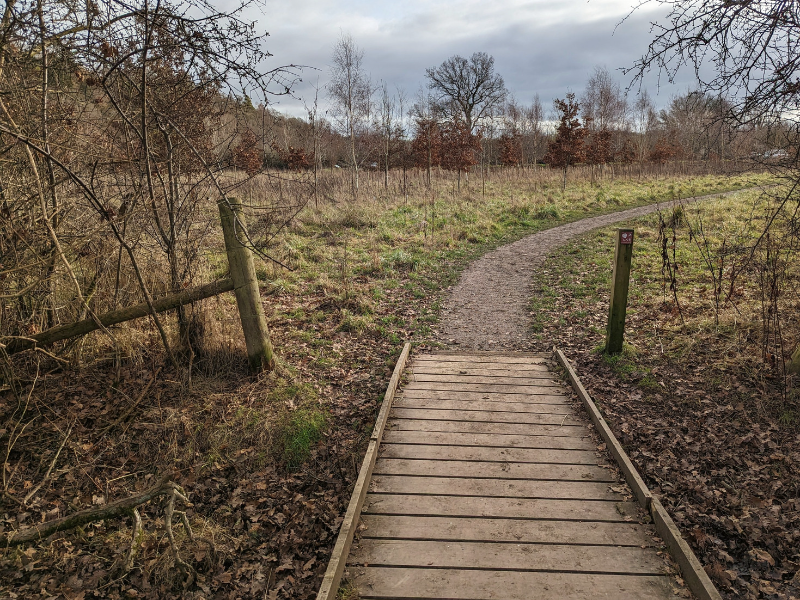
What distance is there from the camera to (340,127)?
26.4 metres

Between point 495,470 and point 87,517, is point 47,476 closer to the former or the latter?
point 87,517

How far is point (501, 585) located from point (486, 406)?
7.93 ft

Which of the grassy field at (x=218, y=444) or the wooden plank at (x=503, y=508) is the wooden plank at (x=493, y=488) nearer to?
the wooden plank at (x=503, y=508)

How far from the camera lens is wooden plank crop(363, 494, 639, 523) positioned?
3713mm

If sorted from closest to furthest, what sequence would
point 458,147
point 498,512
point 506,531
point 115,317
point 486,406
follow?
point 506,531 < point 498,512 < point 115,317 < point 486,406 < point 458,147

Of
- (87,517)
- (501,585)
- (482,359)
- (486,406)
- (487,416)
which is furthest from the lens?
(482,359)

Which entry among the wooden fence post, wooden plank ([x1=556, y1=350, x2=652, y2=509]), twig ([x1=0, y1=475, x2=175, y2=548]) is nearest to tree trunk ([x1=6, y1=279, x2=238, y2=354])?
the wooden fence post

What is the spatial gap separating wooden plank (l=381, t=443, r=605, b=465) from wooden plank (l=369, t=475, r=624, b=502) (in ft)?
0.96

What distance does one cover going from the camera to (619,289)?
20.7ft

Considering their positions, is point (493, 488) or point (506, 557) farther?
point (493, 488)

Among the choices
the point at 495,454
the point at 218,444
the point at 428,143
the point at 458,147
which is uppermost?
the point at 428,143

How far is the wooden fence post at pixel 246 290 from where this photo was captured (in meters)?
5.28

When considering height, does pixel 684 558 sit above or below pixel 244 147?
below

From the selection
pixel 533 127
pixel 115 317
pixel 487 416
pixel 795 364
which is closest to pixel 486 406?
pixel 487 416
